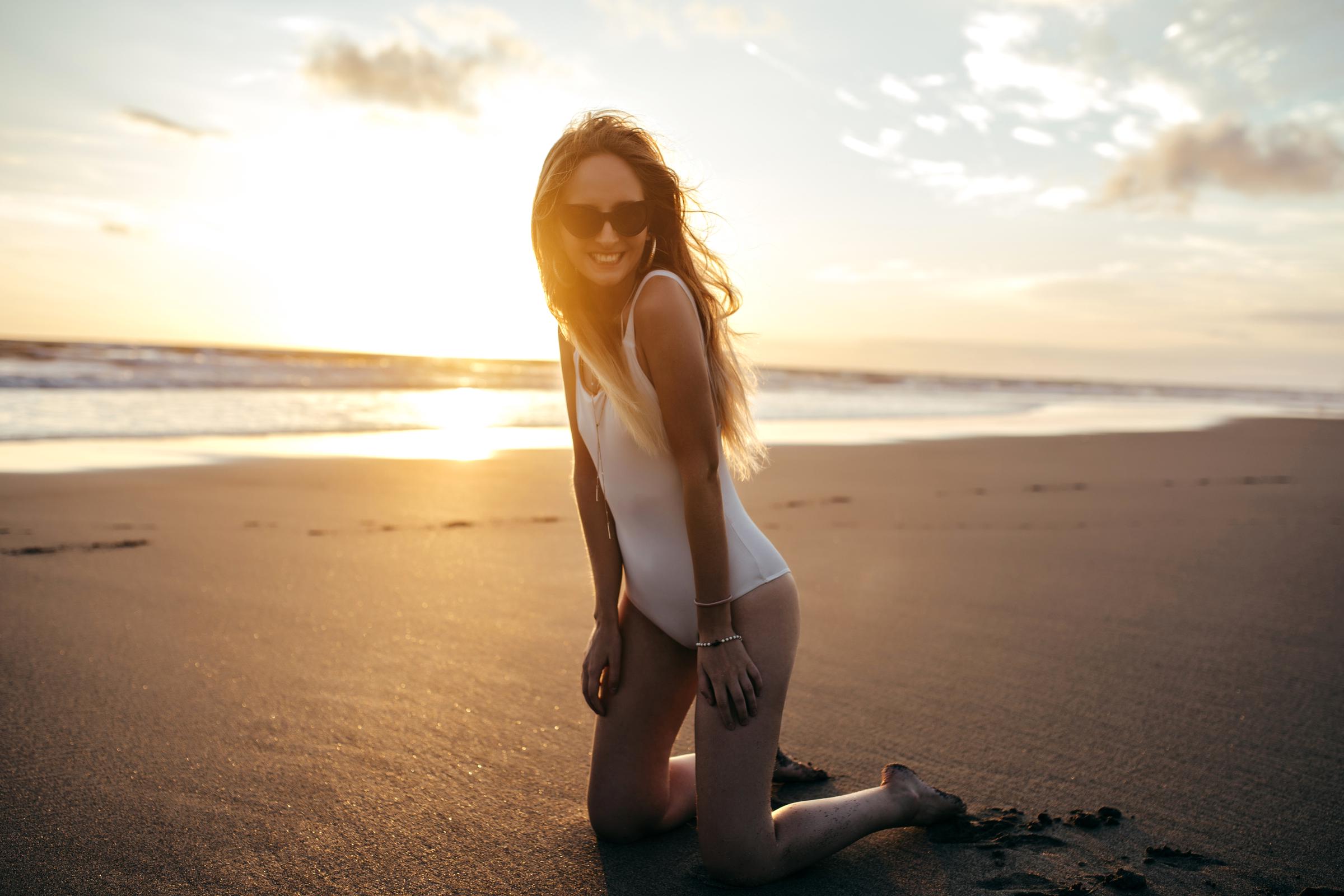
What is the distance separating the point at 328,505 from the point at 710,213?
203 inches

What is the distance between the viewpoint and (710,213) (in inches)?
84.0

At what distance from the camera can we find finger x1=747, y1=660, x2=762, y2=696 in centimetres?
188

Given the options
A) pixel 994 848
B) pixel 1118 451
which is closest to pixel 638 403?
pixel 994 848

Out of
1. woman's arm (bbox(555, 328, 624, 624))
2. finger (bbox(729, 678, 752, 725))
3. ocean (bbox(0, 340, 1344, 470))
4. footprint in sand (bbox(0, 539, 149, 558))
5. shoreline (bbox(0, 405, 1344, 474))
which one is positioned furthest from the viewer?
ocean (bbox(0, 340, 1344, 470))

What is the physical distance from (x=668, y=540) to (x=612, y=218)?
2.58 feet

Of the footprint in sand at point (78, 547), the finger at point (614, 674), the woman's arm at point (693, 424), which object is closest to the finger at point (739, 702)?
→ the woman's arm at point (693, 424)

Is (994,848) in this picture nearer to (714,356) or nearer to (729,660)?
(729,660)

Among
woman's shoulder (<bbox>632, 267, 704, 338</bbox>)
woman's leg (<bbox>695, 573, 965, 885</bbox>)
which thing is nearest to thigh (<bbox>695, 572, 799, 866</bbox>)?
woman's leg (<bbox>695, 573, 965, 885</bbox>)

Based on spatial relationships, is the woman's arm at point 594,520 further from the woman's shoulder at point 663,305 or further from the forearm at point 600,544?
the woman's shoulder at point 663,305

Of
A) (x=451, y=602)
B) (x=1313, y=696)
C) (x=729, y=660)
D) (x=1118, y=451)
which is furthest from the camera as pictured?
(x=1118, y=451)

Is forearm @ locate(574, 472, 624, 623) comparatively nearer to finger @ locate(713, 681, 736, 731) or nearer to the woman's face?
finger @ locate(713, 681, 736, 731)

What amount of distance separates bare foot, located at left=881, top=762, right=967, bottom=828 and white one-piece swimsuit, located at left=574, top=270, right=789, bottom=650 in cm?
62

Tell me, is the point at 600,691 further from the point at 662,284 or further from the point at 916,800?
the point at 662,284

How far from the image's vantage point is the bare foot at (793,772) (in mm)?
2406
